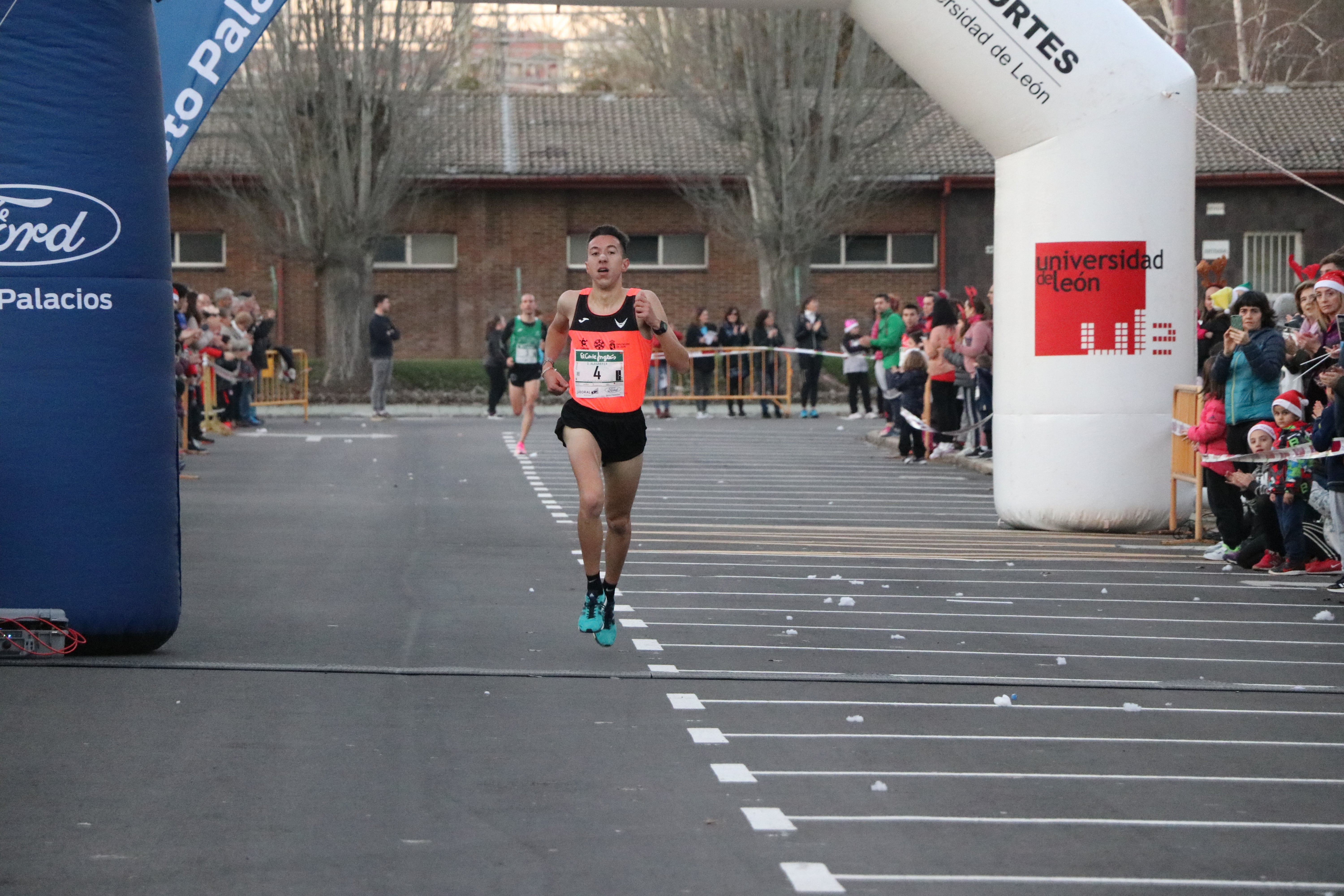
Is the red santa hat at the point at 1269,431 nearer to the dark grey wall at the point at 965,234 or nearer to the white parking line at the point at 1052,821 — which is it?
the white parking line at the point at 1052,821

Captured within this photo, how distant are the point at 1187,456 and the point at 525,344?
37.1ft

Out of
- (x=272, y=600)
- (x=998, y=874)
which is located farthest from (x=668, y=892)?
(x=272, y=600)

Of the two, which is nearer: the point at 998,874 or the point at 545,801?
the point at 998,874

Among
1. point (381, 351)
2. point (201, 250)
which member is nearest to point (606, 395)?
point (381, 351)

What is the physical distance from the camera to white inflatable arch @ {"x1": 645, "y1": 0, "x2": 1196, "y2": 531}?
1385 centimetres

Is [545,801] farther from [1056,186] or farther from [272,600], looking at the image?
[1056,186]

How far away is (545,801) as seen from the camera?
5797 mm

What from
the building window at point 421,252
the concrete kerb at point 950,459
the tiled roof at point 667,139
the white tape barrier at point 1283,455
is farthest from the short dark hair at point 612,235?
the building window at point 421,252

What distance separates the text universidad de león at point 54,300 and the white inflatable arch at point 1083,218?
745cm

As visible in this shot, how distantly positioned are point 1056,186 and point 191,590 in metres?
7.37

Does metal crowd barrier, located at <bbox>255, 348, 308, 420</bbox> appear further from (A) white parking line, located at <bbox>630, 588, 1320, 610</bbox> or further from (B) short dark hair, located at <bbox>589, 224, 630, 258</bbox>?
(B) short dark hair, located at <bbox>589, 224, 630, 258</bbox>

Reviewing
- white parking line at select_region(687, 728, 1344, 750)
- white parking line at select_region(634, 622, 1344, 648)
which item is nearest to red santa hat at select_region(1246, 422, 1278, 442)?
white parking line at select_region(634, 622, 1344, 648)

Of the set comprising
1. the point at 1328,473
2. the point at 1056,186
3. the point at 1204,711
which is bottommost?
the point at 1204,711

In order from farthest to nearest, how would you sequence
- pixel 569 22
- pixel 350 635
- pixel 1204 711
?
pixel 569 22, pixel 350 635, pixel 1204 711
